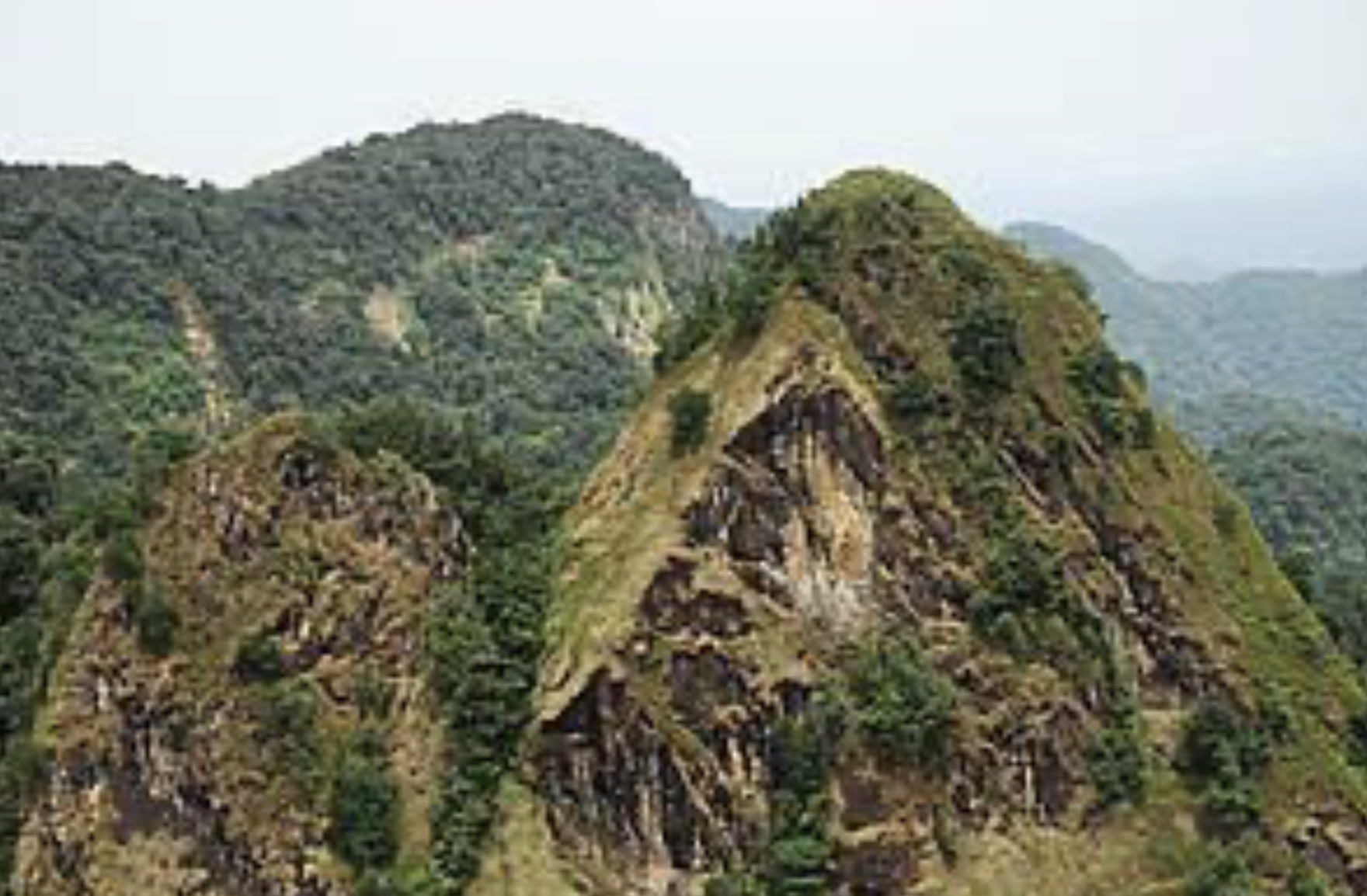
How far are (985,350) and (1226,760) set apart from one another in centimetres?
1054

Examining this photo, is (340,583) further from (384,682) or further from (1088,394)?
(1088,394)

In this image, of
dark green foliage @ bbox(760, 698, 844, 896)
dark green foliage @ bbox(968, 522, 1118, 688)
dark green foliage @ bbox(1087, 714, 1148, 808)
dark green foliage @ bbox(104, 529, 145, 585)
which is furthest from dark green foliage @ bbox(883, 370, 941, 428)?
dark green foliage @ bbox(104, 529, 145, 585)

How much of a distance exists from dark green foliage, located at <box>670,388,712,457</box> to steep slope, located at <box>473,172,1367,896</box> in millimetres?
78

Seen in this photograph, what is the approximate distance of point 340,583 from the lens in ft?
141

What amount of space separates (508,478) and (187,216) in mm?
75722

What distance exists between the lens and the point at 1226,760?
42.1 m

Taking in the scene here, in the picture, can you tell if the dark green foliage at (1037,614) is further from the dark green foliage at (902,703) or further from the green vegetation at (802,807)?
the green vegetation at (802,807)

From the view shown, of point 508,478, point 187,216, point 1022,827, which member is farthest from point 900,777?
point 187,216

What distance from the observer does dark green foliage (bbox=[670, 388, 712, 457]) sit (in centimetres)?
4319

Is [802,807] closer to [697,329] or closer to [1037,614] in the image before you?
[1037,614]

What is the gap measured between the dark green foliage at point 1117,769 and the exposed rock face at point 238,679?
1416 centimetres

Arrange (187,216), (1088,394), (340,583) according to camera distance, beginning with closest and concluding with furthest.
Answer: (340,583) → (1088,394) → (187,216)

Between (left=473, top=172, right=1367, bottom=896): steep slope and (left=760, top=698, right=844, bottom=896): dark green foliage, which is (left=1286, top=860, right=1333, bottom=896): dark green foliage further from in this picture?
(left=760, top=698, right=844, bottom=896): dark green foliage

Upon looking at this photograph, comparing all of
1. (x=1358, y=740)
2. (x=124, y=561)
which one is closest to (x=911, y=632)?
(x=1358, y=740)
